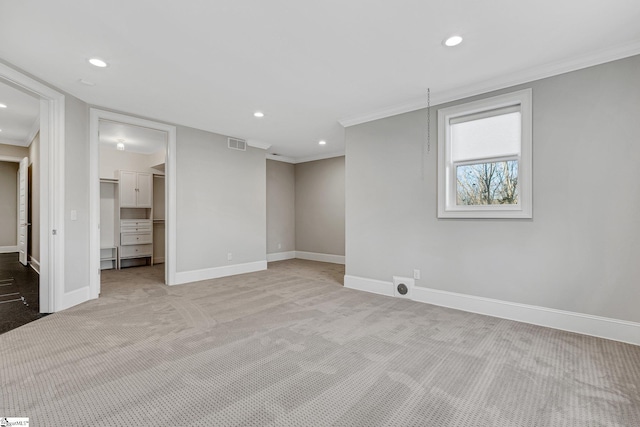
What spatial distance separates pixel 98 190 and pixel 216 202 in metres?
1.75

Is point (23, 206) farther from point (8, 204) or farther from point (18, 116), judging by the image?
point (18, 116)

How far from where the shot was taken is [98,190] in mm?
3967

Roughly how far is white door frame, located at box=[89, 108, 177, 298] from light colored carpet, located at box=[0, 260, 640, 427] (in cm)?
77

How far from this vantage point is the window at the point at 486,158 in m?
3.08

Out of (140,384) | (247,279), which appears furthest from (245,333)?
(247,279)

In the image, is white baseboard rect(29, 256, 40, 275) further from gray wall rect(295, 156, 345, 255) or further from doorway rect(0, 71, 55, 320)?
gray wall rect(295, 156, 345, 255)

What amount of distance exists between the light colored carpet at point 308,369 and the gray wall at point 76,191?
0.56 meters

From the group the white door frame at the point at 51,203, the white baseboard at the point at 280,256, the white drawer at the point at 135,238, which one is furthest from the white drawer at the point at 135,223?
the white door frame at the point at 51,203

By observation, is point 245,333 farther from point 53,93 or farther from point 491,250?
point 53,93

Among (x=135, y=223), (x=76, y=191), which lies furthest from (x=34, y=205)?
(x=76, y=191)

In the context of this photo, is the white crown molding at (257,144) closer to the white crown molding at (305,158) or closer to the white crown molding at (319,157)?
the white crown molding at (305,158)

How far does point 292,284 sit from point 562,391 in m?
3.49

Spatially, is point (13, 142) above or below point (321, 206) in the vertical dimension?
above

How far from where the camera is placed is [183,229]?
15.8ft
